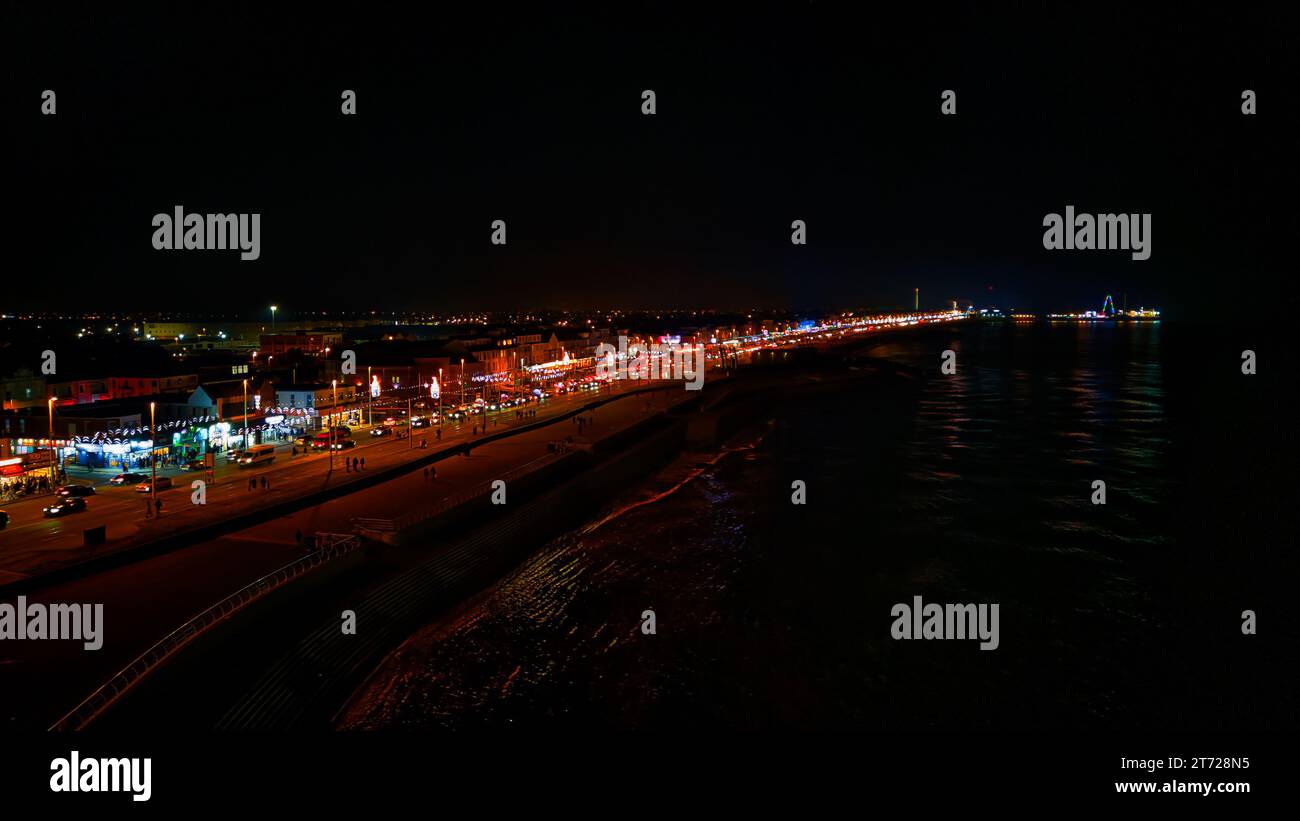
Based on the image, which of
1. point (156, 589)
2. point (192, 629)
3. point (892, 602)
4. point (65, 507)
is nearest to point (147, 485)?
point (65, 507)

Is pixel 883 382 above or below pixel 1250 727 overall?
above

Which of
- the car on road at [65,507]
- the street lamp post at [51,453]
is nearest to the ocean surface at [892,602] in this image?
the car on road at [65,507]

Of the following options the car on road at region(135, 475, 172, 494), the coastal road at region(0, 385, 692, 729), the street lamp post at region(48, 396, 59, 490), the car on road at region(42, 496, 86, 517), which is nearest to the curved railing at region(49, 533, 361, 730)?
the coastal road at region(0, 385, 692, 729)

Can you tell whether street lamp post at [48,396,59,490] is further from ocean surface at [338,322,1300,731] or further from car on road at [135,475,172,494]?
ocean surface at [338,322,1300,731]

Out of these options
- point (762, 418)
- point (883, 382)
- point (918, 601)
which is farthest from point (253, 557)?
point (883, 382)

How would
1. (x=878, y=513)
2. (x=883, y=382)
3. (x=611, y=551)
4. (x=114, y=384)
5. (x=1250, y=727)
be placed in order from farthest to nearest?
(x=883, y=382), (x=114, y=384), (x=878, y=513), (x=611, y=551), (x=1250, y=727)

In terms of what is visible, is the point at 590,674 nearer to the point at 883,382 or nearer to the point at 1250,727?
the point at 1250,727

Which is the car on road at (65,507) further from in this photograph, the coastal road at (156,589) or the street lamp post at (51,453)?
the coastal road at (156,589)
